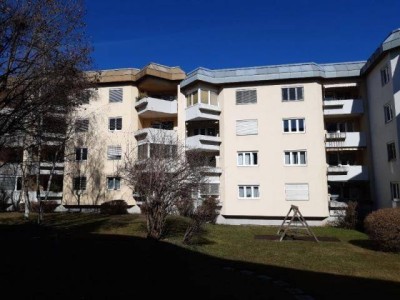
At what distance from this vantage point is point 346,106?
101 ft

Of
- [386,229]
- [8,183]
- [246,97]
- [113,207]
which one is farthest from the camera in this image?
[8,183]

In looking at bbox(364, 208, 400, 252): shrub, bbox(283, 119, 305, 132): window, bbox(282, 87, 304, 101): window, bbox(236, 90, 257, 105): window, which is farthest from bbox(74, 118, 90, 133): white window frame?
bbox(364, 208, 400, 252): shrub

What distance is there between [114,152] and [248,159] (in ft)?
43.9

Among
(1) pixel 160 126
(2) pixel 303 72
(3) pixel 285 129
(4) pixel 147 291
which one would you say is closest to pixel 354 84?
(2) pixel 303 72

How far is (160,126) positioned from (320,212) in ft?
54.9

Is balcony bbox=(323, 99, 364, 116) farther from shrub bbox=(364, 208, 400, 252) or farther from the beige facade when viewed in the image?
shrub bbox=(364, 208, 400, 252)

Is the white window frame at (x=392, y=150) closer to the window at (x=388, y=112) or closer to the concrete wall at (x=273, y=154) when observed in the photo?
the window at (x=388, y=112)

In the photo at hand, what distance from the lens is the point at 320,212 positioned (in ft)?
98.0

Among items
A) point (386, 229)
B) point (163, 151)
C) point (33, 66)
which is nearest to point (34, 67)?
point (33, 66)

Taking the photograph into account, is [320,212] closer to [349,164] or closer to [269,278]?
[349,164]

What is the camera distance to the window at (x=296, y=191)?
30.4m

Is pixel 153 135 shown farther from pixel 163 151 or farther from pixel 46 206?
pixel 46 206

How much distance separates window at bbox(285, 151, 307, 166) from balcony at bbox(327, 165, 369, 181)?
227cm

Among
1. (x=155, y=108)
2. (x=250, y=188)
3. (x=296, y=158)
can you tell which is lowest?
(x=250, y=188)
